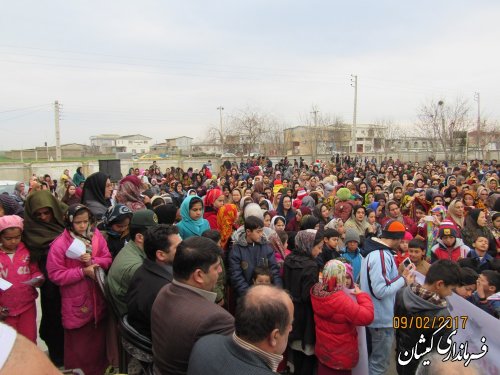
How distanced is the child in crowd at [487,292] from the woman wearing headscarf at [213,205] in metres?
3.96

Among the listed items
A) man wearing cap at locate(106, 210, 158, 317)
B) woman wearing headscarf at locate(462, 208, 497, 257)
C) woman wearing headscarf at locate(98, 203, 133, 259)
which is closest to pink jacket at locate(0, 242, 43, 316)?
woman wearing headscarf at locate(98, 203, 133, 259)

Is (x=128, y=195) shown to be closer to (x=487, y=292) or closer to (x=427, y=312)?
(x=427, y=312)

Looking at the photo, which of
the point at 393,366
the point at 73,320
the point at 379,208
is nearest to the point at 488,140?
the point at 379,208

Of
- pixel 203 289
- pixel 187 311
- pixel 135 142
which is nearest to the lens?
pixel 187 311

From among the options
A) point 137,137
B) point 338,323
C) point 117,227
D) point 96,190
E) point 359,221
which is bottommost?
point 338,323

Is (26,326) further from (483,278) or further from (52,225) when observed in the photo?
(483,278)

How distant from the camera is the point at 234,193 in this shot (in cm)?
811

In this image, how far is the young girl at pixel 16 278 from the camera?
11.1 feet

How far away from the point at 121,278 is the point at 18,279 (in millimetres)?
1124

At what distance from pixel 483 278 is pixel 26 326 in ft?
14.6

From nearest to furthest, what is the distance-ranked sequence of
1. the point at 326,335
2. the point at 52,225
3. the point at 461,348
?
1. the point at 461,348
2. the point at 326,335
3. the point at 52,225

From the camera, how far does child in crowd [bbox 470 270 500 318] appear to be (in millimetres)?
3436

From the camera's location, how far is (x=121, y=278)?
314 cm
